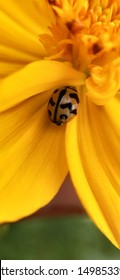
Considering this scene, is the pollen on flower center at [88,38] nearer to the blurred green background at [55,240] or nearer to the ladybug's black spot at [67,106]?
the ladybug's black spot at [67,106]

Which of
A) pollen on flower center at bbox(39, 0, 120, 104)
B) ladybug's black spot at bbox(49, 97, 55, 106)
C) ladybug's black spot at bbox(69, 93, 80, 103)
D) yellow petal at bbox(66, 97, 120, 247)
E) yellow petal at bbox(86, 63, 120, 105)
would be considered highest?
pollen on flower center at bbox(39, 0, 120, 104)

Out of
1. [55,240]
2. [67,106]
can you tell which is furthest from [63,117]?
[55,240]

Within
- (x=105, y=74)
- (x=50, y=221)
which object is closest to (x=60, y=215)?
(x=50, y=221)

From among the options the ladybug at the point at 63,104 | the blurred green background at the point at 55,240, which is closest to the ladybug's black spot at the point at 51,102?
the ladybug at the point at 63,104

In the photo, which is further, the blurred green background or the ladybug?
the blurred green background

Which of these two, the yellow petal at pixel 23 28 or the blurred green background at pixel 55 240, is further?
the blurred green background at pixel 55 240

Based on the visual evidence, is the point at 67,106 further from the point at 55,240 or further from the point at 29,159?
the point at 55,240

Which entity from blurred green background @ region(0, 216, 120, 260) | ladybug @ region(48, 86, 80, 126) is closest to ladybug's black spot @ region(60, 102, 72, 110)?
ladybug @ region(48, 86, 80, 126)

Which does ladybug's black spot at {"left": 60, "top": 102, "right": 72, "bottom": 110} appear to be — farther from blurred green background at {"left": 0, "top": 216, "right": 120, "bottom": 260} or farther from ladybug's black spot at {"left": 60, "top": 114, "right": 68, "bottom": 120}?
blurred green background at {"left": 0, "top": 216, "right": 120, "bottom": 260}
